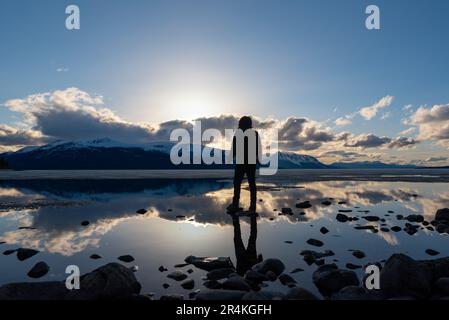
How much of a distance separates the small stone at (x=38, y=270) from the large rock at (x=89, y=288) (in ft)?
5.13

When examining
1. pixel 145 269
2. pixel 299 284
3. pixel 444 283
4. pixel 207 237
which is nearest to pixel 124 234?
pixel 207 237

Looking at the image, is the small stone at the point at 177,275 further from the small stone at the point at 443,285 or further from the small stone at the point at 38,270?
the small stone at the point at 443,285

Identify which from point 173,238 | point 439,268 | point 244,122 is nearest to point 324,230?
point 439,268

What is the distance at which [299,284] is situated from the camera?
25.5ft

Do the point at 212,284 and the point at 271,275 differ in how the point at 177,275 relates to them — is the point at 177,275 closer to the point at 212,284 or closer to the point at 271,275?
the point at 212,284

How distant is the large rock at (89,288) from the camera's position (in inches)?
259

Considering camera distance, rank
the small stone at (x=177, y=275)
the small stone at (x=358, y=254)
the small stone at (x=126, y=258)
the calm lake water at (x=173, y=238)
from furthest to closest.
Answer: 1. the small stone at (x=358, y=254)
2. the small stone at (x=126, y=258)
3. the calm lake water at (x=173, y=238)
4. the small stone at (x=177, y=275)

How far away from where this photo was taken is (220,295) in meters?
6.69

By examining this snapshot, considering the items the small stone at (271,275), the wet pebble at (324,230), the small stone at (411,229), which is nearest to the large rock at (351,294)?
the small stone at (271,275)

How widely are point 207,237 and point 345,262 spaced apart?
5.19 metres

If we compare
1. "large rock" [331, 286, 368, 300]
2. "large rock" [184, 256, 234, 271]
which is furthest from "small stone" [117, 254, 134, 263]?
"large rock" [331, 286, 368, 300]

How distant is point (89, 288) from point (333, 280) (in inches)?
208

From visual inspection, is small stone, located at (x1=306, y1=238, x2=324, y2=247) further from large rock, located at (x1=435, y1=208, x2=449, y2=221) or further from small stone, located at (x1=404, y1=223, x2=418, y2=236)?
large rock, located at (x1=435, y1=208, x2=449, y2=221)
